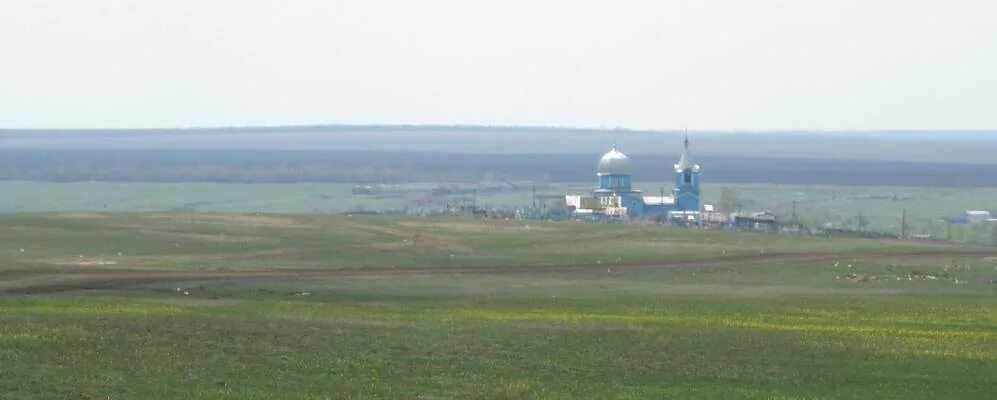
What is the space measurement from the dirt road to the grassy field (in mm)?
260

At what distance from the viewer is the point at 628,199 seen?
10938 cm

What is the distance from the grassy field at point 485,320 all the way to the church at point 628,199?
30.9m

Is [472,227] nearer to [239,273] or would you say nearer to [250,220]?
[250,220]

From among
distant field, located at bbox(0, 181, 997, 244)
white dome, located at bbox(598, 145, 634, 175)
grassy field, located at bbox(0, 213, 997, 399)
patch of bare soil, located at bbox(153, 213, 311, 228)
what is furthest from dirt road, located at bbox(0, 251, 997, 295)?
white dome, located at bbox(598, 145, 634, 175)

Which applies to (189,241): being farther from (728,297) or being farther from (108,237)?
(728,297)

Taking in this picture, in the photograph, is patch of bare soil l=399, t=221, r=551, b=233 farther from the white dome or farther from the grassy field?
the white dome

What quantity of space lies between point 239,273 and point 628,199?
187 feet

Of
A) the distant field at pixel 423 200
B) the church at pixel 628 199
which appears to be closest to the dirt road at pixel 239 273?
the church at pixel 628 199

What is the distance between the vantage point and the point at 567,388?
1113 inches

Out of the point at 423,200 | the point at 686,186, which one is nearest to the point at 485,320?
the point at 686,186

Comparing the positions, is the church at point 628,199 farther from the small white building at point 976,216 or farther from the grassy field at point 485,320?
the grassy field at point 485,320

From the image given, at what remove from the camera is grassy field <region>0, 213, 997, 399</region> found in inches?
1115

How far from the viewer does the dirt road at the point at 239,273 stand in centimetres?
4691

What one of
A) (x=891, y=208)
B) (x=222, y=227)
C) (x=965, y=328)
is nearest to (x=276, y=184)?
(x=891, y=208)
